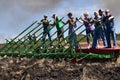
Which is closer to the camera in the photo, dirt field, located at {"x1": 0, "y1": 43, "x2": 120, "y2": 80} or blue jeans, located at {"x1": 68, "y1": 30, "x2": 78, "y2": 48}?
dirt field, located at {"x1": 0, "y1": 43, "x2": 120, "y2": 80}

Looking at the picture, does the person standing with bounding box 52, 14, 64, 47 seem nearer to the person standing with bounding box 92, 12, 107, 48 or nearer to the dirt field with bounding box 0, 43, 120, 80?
the dirt field with bounding box 0, 43, 120, 80

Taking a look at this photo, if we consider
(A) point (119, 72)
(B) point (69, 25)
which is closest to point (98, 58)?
(B) point (69, 25)

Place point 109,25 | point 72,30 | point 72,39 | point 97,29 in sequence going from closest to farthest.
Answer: point 109,25, point 97,29, point 72,39, point 72,30

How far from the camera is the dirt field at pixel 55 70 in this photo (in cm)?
1836

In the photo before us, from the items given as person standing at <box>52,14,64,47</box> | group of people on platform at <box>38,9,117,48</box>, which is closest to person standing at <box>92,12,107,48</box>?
group of people on platform at <box>38,9,117,48</box>

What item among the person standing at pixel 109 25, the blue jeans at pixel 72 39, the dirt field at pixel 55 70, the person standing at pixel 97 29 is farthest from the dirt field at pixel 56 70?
the person standing at pixel 109 25

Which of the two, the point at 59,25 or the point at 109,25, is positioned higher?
the point at 59,25

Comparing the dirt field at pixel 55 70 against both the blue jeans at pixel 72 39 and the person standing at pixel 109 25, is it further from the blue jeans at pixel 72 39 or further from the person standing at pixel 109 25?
the person standing at pixel 109 25

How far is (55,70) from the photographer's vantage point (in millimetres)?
20062

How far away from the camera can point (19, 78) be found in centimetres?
1933

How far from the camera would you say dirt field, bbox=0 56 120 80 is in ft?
60.2

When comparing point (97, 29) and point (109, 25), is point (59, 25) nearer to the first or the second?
point (97, 29)

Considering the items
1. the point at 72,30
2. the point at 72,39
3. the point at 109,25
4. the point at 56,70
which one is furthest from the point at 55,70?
the point at 109,25

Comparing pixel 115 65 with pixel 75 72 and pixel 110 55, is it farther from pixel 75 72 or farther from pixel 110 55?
pixel 75 72
